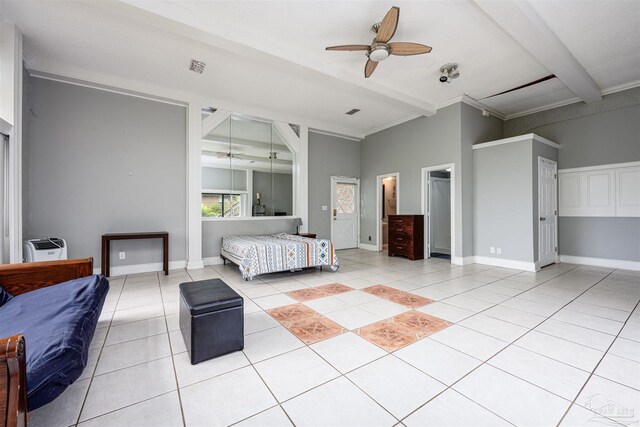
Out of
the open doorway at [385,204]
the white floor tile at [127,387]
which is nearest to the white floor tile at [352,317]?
the white floor tile at [127,387]

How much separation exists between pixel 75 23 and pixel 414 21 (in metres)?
4.06

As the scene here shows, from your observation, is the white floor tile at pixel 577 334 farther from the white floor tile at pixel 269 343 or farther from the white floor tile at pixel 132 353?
the white floor tile at pixel 132 353

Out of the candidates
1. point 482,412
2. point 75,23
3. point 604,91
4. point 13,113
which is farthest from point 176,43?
point 604,91

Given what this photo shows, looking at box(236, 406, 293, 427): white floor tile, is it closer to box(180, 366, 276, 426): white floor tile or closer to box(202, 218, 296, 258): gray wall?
box(180, 366, 276, 426): white floor tile

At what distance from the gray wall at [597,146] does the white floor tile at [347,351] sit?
5.81 m

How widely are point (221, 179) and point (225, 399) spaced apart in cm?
474

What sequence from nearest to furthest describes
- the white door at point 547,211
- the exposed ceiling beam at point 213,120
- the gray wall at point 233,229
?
the white door at point 547,211 → the exposed ceiling beam at point 213,120 → the gray wall at point 233,229

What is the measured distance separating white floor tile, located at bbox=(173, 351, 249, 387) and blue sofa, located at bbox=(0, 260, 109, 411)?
58 cm

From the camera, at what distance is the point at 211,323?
2.00 metres

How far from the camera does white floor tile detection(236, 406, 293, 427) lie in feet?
4.62

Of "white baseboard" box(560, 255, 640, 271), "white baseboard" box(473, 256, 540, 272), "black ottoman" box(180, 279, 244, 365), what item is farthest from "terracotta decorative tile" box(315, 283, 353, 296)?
"white baseboard" box(560, 255, 640, 271)

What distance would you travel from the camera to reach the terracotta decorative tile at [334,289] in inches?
144

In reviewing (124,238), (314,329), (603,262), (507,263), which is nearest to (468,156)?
(507,263)

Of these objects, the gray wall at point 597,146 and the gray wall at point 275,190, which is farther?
the gray wall at point 275,190
